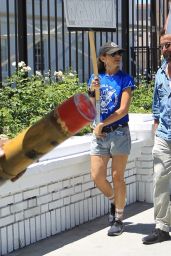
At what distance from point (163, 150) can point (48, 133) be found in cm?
329

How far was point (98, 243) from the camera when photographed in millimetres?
4582

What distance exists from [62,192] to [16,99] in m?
1.31

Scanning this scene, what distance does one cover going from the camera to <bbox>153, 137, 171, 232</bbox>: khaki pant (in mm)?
4484

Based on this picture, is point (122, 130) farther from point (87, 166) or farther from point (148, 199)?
point (148, 199)

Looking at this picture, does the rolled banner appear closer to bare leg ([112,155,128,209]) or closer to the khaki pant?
the khaki pant

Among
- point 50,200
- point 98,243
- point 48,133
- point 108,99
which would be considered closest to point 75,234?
point 98,243

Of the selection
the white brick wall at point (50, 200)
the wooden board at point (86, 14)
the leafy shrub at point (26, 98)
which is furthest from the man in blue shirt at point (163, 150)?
the leafy shrub at point (26, 98)

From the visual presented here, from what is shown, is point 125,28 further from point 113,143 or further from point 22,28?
point 113,143

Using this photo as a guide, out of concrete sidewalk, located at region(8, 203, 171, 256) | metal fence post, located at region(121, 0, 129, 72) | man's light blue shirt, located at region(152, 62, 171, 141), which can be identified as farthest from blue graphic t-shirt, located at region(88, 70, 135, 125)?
metal fence post, located at region(121, 0, 129, 72)

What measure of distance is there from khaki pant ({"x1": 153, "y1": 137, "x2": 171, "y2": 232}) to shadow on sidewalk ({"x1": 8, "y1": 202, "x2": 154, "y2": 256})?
361 mm

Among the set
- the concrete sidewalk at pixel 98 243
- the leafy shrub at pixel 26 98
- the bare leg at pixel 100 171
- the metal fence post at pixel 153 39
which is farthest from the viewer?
the metal fence post at pixel 153 39

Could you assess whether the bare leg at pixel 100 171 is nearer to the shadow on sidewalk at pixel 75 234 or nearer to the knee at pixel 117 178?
the knee at pixel 117 178

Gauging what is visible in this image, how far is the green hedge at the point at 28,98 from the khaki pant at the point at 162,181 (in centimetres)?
119

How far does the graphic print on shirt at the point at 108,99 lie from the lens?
467 cm
